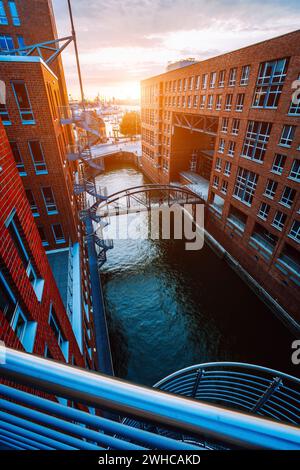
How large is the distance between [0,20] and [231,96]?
71.1 feet

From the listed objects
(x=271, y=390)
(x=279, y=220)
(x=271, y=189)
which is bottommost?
(x=279, y=220)

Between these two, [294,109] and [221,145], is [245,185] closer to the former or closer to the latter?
[221,145]

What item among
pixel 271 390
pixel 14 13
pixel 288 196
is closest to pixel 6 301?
pixel 271 390

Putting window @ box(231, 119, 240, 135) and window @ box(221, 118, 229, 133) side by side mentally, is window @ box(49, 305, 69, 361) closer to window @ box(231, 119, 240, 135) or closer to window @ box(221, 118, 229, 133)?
window @ box(231, 119, 240, 135)

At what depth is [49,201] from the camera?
52.2 feet

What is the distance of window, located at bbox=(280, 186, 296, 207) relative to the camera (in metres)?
17.4

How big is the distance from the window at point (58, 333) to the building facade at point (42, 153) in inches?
114

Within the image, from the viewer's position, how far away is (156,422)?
39.2 inches

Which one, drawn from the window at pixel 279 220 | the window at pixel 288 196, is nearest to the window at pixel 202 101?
the window at pixel 288 196

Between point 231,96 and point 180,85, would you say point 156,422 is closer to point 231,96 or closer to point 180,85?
point 231,96

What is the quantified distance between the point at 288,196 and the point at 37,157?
18.5 m

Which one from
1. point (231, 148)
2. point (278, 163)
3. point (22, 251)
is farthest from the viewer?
point (231, 148)

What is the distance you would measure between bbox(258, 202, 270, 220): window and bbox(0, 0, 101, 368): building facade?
53.0ft
